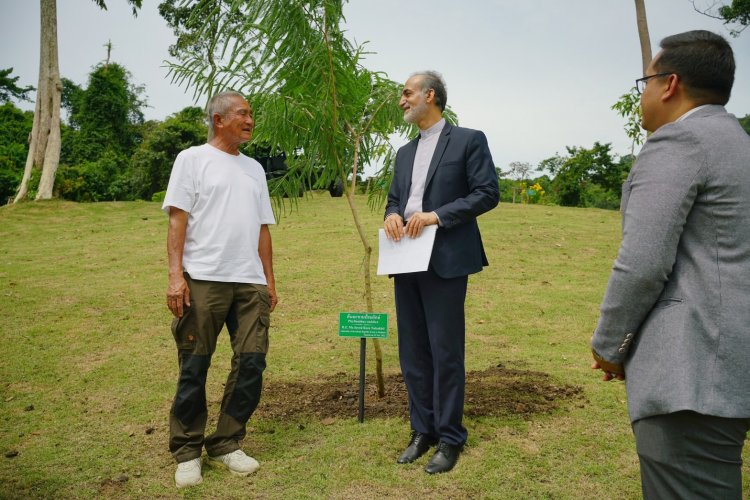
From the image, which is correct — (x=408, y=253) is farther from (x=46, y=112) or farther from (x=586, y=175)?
(x=586, y=175)

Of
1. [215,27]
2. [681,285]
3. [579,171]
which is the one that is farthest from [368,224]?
[579,171]

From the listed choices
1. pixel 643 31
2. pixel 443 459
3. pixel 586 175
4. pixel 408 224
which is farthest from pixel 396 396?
pixel 586 175

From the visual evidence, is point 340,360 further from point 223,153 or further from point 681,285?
point 681,285

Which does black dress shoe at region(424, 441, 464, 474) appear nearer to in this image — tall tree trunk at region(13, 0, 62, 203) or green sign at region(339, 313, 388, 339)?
green sign at region(339, 313, 388, 339)

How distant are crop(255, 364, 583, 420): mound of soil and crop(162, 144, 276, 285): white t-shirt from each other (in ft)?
4.90

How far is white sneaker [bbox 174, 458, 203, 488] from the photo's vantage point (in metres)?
3.79

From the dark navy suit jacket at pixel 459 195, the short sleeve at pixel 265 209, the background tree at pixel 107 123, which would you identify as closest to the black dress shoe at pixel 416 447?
the dark navy suit jacket at pixel 459 195

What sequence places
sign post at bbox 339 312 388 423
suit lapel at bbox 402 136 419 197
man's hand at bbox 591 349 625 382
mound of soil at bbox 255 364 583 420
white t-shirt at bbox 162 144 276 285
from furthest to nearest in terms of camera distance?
mound of soil at bbox 255 364 583 420
sign post at bbox 339 312 388 423
suit lapel at bbox 402 136 419 197
white t-shirt at bbox 162 144 276 285
man's hand at bbox 591 349 625 382

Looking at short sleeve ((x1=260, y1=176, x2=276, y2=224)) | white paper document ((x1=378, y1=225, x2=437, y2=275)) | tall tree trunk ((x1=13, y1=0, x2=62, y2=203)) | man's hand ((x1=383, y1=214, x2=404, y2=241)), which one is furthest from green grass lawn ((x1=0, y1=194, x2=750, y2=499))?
tall tree trunk ((x1=13, y1=0, x2=62, y2=203))

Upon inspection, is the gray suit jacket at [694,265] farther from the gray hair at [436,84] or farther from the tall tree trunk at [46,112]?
the tall tree trunk at [46,112]

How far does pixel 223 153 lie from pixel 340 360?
3.04 meters

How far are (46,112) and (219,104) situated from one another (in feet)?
63.7

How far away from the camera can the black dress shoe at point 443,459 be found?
151 inches

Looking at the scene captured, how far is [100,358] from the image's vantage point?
21.8 feet
